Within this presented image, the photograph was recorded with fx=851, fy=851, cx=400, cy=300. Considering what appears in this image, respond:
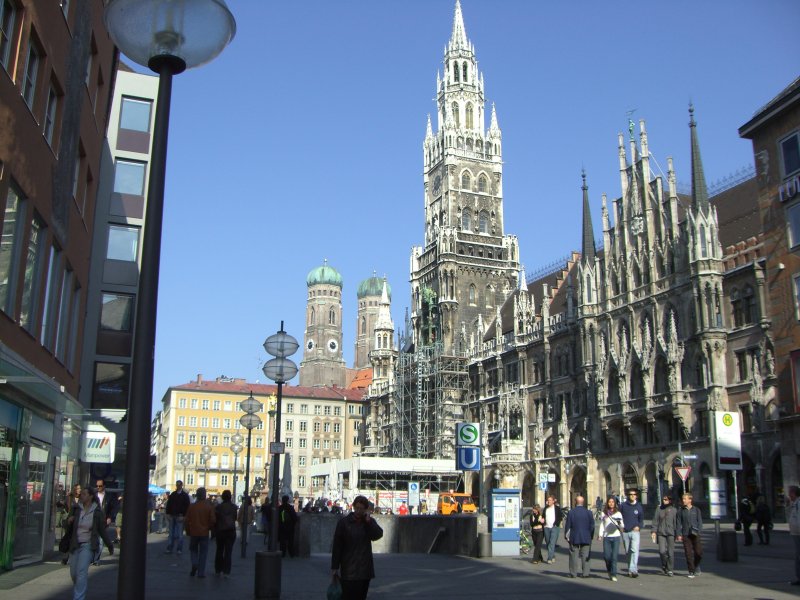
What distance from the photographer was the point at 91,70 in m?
25.1

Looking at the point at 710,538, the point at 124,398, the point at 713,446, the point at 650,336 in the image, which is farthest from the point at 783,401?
the point at 124,398

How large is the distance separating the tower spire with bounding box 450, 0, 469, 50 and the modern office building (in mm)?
73691

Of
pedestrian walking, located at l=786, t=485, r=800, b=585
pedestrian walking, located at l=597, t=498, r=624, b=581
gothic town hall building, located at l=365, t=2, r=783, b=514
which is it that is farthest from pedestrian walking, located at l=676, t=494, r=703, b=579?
gothic town hall building, located at l=365, t=2, r=783, b=514

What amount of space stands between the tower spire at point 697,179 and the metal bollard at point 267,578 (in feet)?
136

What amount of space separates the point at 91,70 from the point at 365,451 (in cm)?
7326

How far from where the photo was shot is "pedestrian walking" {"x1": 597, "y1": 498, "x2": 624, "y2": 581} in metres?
17.6

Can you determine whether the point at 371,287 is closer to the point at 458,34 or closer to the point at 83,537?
the point at 458,34

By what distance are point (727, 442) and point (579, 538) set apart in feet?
20.3

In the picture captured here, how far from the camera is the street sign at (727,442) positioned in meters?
21.5

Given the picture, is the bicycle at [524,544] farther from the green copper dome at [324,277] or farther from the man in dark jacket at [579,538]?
the green copper dome at [324,277]

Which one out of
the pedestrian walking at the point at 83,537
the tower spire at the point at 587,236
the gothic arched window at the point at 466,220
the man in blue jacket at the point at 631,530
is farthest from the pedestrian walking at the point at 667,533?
the gothic arched window at the point at 466,220

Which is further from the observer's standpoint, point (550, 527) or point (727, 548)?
point (550, 527)

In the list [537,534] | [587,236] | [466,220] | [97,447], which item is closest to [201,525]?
[97,447]

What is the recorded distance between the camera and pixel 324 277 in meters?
188
